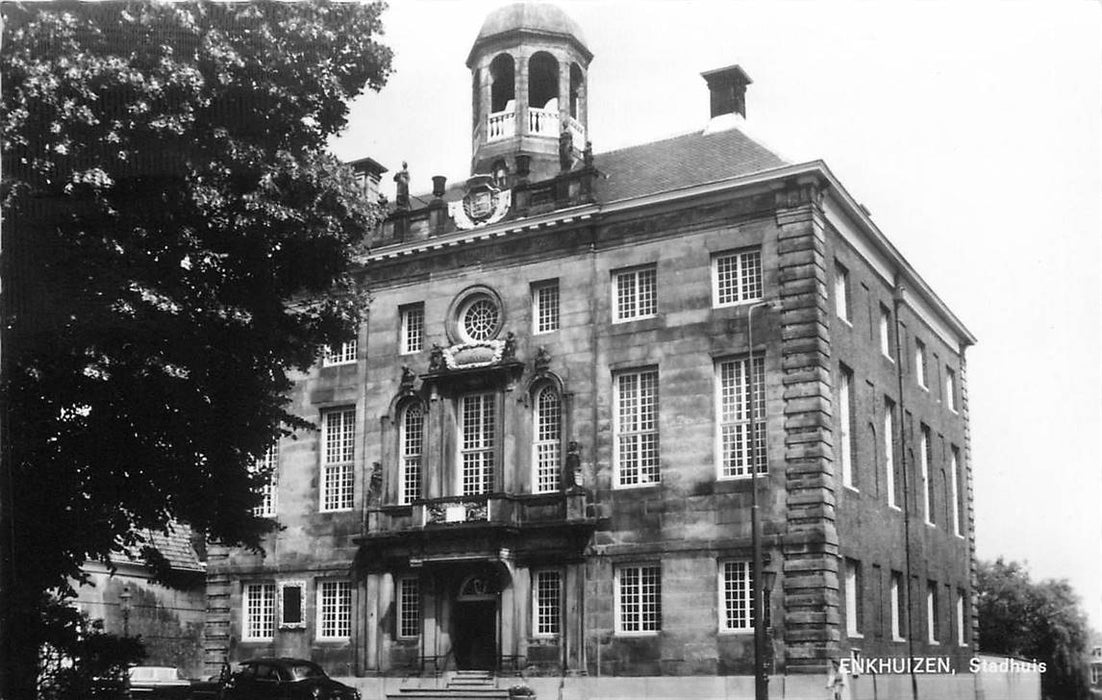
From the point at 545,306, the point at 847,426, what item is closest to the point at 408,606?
the point at 545,306

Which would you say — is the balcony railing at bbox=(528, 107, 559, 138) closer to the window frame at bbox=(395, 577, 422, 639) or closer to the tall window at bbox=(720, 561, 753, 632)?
the window frame at bbox=(395, 577, 422, 639)

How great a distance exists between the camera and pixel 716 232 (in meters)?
32.8

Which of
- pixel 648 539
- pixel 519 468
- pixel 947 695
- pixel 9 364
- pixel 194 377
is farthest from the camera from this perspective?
pixel 947 695

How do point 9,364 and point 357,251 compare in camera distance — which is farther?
point 357,251

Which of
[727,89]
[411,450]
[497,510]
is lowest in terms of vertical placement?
[497,510]

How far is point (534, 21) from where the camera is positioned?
39375 mm

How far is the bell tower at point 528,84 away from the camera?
39188 millimetres

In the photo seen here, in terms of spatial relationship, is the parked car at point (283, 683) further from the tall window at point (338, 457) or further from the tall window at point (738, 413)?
the tall window at point (738, 413)

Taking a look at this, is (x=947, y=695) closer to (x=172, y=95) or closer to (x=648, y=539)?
(x=648, y=539)

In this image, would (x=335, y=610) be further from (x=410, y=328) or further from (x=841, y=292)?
(x=841, y=292)

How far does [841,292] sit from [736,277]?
3286mm

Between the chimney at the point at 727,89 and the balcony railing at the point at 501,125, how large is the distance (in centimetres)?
592

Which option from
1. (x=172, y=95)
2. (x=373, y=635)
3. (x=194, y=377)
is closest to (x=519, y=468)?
(x=373, y=635)

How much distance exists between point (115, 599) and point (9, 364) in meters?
29.4
